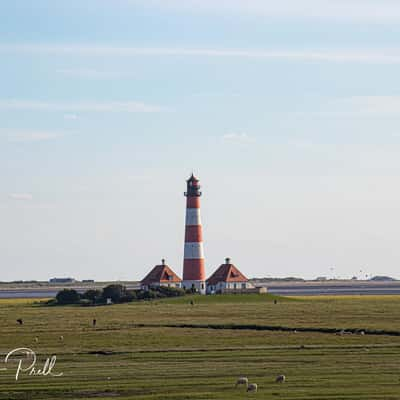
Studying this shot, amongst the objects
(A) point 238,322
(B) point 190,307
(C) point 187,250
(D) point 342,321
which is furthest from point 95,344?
(C) point 187,250

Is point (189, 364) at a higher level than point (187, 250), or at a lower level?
lower

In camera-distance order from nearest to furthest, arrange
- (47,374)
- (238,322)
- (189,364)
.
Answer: (47,374) → (189,364) → (238,322)

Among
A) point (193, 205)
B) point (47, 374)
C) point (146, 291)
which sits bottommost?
point (47, 374)

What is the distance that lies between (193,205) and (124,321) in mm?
43692

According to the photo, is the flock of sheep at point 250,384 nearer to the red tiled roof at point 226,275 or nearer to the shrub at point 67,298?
the shrub at point 67,298

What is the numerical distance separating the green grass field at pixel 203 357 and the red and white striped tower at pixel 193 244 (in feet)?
110

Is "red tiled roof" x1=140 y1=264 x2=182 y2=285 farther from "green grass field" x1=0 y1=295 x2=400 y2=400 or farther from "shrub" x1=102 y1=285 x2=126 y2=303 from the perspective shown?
"green grass field" x1=0 y1=295 x2=400 y2=400

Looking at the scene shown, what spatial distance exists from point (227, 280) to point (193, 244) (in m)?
10.7

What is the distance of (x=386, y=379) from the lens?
43375 mm

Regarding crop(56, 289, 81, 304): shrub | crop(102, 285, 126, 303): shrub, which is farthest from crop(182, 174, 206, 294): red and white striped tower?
crop(56, 289, 81, 304): shrub

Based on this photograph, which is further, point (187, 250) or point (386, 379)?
point (187, 250)

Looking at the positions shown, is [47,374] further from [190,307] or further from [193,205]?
[193,205]

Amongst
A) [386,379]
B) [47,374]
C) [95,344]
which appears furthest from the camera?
[95,344]

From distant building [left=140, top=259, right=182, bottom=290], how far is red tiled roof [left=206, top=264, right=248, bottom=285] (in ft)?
14.3
